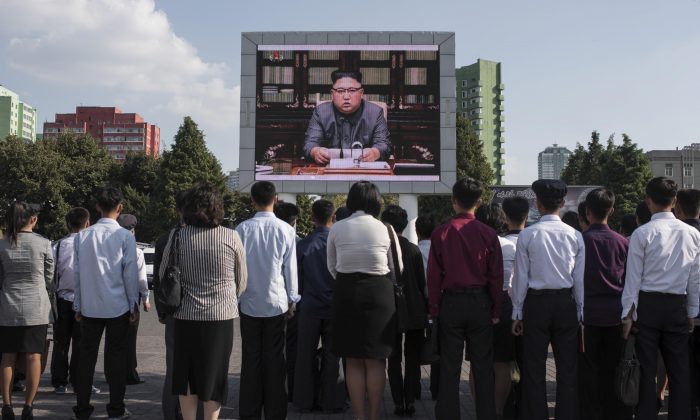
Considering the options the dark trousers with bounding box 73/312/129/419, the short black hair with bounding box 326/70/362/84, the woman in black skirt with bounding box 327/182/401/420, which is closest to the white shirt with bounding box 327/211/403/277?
the woman in black skirt with bounding box 327/182/401/420

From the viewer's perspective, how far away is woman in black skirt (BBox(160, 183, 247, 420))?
4.62m

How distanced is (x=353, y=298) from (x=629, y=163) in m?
47.5

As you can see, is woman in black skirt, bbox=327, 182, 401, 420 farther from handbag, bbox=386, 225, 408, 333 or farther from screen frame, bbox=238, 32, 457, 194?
screen frame, bbox=238, 32, 457, 194

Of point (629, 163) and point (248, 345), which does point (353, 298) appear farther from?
point (629, 163)

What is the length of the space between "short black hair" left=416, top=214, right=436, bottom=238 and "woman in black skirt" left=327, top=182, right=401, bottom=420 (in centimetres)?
150

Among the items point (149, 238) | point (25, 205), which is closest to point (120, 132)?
point (149, 238)

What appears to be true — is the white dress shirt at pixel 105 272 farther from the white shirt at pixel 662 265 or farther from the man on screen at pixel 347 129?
the man on screen at pixel 347 129

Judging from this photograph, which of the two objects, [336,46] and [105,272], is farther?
[336,46]

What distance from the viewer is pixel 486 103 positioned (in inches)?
4683

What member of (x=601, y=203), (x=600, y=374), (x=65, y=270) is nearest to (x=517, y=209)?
(x=601, y=203)

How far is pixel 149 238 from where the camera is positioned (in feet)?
155

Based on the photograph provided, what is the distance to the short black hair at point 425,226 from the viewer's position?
673 cm

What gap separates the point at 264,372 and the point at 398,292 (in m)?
1.31

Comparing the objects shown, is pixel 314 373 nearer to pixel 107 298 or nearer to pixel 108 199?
pixel 107 298
